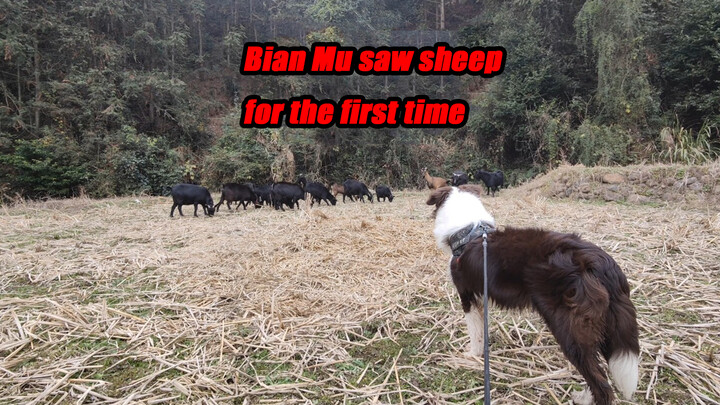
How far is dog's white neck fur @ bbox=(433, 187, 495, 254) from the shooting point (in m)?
2.51

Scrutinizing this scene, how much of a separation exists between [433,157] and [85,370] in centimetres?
1807

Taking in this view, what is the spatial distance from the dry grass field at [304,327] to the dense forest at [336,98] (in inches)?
440

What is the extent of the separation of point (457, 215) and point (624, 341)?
1222 millimetres

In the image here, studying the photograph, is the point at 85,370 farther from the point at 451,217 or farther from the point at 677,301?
the point at 677,301

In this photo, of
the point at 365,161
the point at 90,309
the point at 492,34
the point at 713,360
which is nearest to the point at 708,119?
the point at 492,34

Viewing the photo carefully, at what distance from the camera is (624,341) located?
1.65m

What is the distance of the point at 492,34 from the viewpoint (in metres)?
19.2

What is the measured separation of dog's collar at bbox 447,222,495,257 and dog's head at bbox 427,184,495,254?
0.05m

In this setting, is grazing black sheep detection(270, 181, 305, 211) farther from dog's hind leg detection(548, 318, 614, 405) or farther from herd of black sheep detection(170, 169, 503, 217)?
dog's hind leg detection(548, 318, 614, 405)
